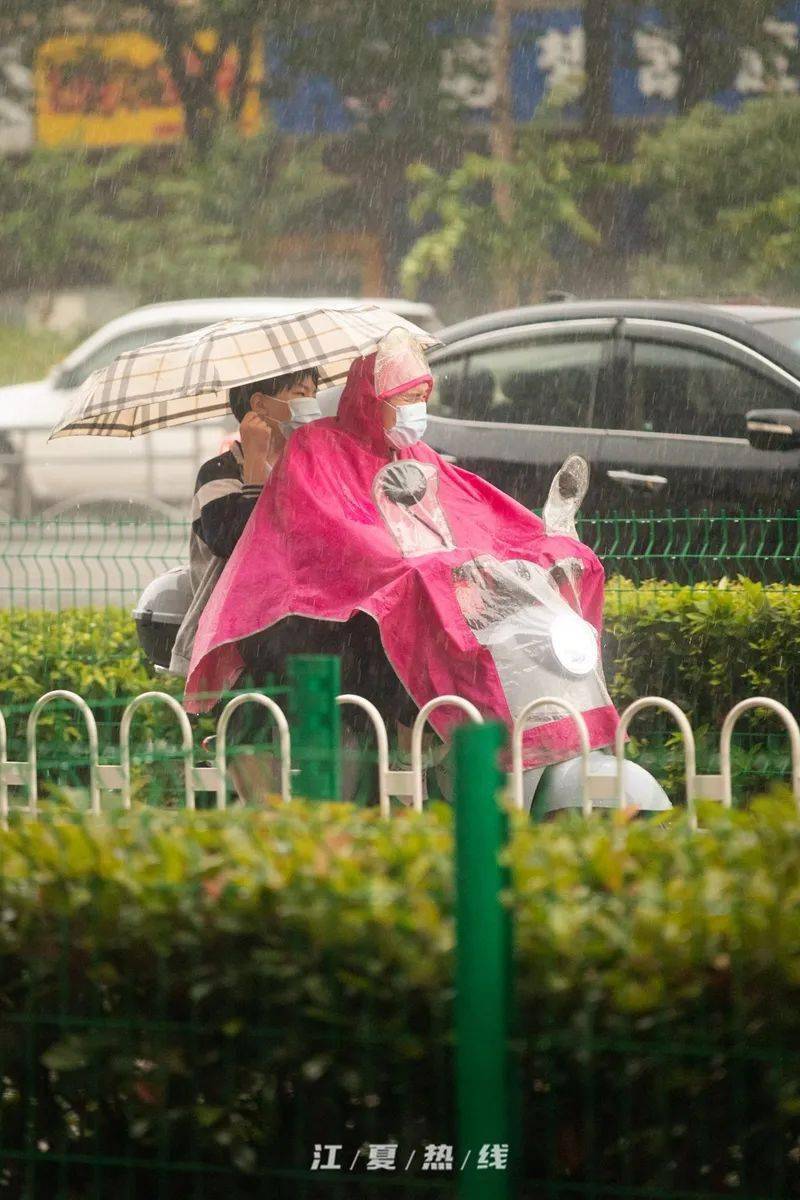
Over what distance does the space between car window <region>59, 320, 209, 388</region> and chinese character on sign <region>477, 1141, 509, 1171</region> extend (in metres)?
12.7

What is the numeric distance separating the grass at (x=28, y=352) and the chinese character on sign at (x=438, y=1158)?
21.1 meters

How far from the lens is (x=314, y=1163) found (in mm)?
2568

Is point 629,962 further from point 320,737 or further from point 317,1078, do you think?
point 320,737

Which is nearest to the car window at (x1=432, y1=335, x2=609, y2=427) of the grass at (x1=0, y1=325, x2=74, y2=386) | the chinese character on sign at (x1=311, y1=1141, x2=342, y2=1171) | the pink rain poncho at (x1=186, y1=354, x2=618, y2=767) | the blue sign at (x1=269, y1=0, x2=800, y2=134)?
the pink rain poncho at (x1=186, y1=354, x2=618, y2=767)

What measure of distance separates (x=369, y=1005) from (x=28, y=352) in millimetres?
21471

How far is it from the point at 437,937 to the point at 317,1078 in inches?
10.4

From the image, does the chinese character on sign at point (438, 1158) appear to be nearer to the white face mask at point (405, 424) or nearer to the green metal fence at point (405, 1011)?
the green metal fence at point (405, 1011)

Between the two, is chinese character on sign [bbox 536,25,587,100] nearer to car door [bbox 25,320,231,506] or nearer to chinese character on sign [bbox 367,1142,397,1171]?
car door [bbox 25,320,231,506]

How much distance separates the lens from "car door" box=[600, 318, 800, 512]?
308 inches

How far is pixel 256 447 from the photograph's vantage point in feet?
17.5

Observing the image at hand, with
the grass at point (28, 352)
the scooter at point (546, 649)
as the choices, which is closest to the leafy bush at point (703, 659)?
the scooter at point (546, 649)

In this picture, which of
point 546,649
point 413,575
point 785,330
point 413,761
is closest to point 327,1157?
point 413,761

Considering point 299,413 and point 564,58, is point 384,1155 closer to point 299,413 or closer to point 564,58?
point 299,413

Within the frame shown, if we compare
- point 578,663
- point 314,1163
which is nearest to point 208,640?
point 578,663
